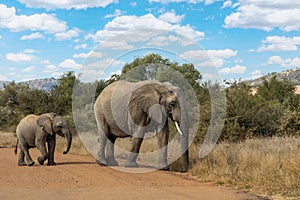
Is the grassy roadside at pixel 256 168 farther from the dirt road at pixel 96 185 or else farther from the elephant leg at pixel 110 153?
the elephant leg at pixel 110 153

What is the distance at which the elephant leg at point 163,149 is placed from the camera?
40.0ft

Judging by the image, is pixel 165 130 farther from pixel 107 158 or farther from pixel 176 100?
pixel 107 158

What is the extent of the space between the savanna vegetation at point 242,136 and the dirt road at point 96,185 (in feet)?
2.50

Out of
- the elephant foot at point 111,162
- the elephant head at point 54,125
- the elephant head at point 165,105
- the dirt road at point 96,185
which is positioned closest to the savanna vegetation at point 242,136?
the dirt road at point 96,185

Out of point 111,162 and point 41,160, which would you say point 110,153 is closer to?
point 111,162

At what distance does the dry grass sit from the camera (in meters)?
8.84

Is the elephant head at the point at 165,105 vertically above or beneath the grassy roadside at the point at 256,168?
above

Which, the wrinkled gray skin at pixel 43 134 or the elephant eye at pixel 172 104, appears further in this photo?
the wrinkled gray skin at pixel 43 134

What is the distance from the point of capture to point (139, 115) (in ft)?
41.5

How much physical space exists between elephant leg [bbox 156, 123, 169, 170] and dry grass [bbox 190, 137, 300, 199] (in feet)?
2.82

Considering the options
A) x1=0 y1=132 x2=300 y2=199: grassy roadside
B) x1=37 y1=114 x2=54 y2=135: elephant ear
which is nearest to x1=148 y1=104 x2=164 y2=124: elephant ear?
x1=0 y1=132 x2=300 y2=199: grassy roadside

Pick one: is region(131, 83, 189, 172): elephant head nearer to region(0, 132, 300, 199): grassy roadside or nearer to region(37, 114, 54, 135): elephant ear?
region(0, 132, 300, 199): grassy roadside

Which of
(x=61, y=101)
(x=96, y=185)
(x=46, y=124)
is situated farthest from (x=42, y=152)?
(x=61, y=101)

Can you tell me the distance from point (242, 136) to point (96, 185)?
847cm
